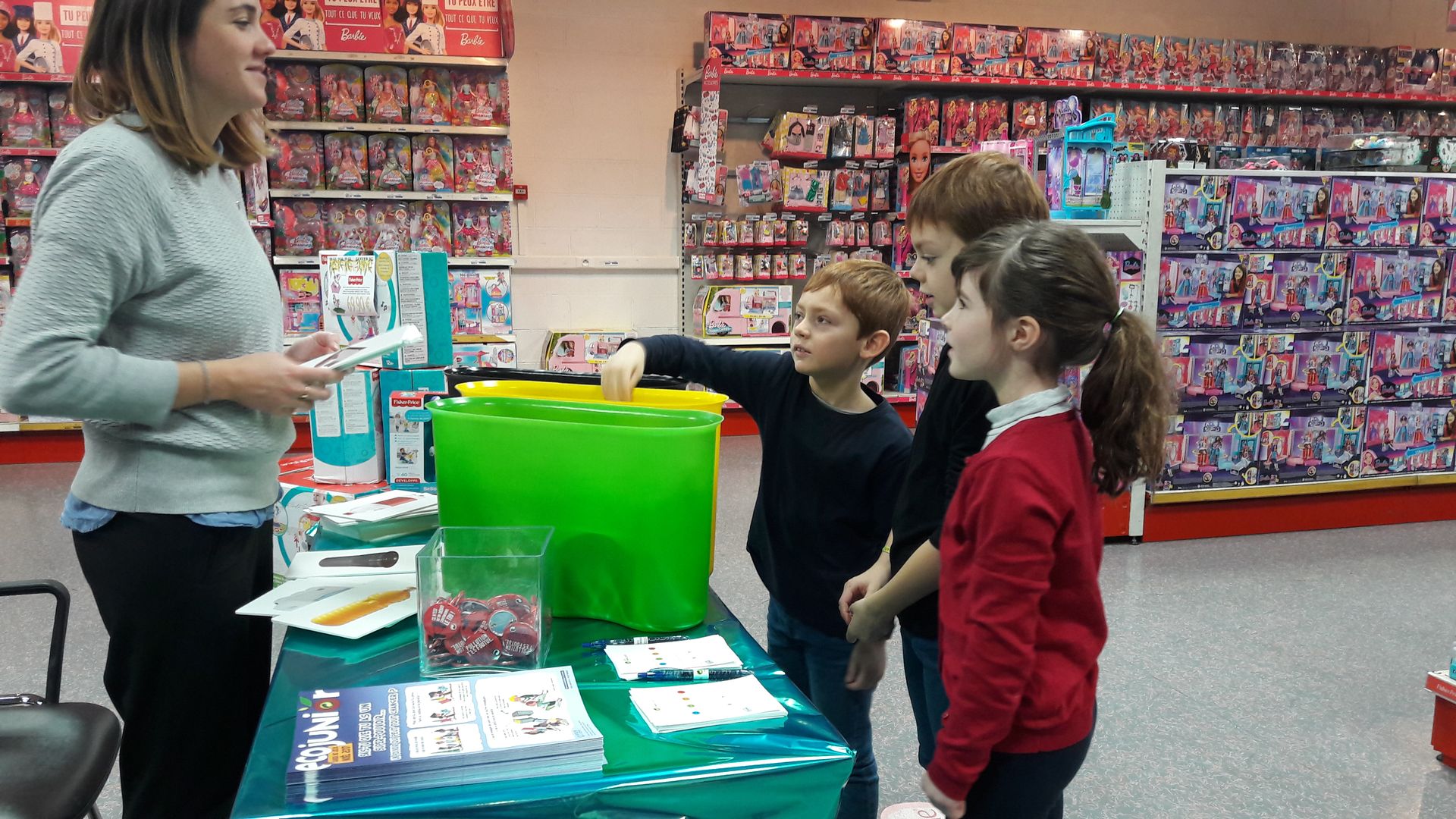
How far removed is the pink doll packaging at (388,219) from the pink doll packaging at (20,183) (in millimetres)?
1746

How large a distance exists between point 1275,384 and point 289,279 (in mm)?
5225

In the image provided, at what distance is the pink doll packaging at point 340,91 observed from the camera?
5477mm

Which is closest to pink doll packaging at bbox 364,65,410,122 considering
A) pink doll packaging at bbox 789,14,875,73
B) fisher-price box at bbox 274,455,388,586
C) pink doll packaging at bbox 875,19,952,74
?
pink doll packaging at bbox 789,14,875,73

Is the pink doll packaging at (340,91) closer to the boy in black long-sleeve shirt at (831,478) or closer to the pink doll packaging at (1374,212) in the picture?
the boy in black long-sleeve shirt at (831,478)

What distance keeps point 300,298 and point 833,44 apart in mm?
3557

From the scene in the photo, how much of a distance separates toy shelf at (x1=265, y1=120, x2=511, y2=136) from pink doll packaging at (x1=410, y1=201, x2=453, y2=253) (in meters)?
0.42

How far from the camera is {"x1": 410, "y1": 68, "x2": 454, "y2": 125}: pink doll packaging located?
5562 millimetres

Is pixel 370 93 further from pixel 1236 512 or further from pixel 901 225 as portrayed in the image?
pixel 1236 512

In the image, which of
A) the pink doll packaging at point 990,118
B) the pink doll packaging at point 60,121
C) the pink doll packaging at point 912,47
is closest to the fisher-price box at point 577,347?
the pink doll packaging at point 912,47

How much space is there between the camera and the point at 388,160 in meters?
5.62

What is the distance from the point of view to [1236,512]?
182 inches

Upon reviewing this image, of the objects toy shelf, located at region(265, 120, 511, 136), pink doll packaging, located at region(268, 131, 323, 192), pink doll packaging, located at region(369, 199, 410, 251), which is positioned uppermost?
toy shelf, located at region(265, 120, 511, 136)

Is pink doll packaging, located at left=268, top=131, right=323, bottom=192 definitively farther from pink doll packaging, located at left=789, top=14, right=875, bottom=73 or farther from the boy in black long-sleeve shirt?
the boy in black long-sleeve shirt

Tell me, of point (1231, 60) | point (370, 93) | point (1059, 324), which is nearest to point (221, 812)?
point (1059, 324)
